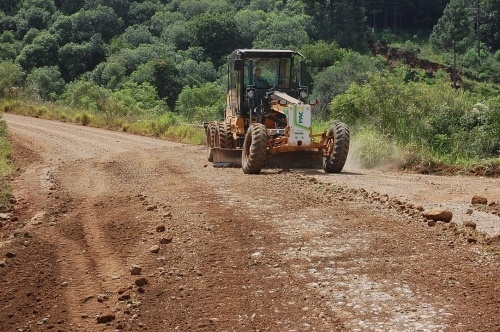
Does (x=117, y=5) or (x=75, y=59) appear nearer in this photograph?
(x=75, y=59)

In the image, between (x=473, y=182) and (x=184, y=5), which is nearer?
Result: (x=473, y=182)

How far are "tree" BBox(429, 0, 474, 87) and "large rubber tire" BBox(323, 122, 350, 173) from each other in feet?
216

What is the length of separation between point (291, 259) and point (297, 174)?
6.80m

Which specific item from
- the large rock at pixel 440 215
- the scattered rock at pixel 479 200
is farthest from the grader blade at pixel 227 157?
the large rock at pixel 440 215

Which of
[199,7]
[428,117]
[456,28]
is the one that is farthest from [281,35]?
[428,117]

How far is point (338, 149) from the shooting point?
14.8m

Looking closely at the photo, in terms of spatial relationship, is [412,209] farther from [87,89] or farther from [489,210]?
[87,89]

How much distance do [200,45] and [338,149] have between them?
222 ft

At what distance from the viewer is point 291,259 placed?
7648 mm

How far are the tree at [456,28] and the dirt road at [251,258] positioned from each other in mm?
69870

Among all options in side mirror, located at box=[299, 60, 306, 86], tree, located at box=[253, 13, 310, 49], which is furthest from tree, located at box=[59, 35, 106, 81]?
side mirror, located at box=[299, 60, 306, 86]

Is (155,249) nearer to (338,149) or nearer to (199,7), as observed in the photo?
(338,149)

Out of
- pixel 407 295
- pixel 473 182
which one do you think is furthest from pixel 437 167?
pixel 407 295

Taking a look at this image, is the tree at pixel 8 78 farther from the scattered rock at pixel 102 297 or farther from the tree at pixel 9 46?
the scattered rock at pixel 102 297
